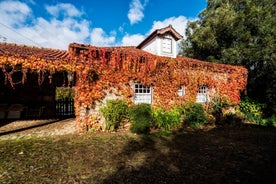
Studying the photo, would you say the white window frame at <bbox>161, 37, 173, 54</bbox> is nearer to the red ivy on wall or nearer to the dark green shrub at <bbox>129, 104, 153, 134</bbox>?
the red ivy on wall

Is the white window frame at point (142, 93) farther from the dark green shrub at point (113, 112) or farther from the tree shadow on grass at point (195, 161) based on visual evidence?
the tree shadow on grass at point (195, 161)

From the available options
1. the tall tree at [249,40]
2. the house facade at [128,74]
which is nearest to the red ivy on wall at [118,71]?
the house facade at [128,74]

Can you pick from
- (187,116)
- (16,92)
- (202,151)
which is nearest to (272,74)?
(187,116)

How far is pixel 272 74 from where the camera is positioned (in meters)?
12.1

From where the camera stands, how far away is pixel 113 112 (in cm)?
760

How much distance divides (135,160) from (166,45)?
30.7ft

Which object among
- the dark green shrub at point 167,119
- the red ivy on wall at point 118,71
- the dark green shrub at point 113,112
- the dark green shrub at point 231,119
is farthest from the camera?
the dark green shrub at point 231,119

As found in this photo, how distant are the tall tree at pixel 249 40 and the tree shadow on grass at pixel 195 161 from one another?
26.8ft

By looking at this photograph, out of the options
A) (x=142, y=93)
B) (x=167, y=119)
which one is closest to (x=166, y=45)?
(x=142, y=93)

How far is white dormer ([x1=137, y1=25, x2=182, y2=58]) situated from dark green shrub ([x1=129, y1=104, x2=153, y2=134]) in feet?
17.5

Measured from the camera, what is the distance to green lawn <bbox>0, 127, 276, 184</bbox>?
3.59 m

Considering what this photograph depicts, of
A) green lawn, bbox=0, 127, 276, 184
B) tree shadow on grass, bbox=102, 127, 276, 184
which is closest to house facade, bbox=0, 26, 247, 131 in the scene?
green lawn, bbox=0, 127, 276, 184

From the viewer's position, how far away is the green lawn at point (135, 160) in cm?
359

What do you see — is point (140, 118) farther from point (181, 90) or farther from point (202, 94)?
point (202, 94)
